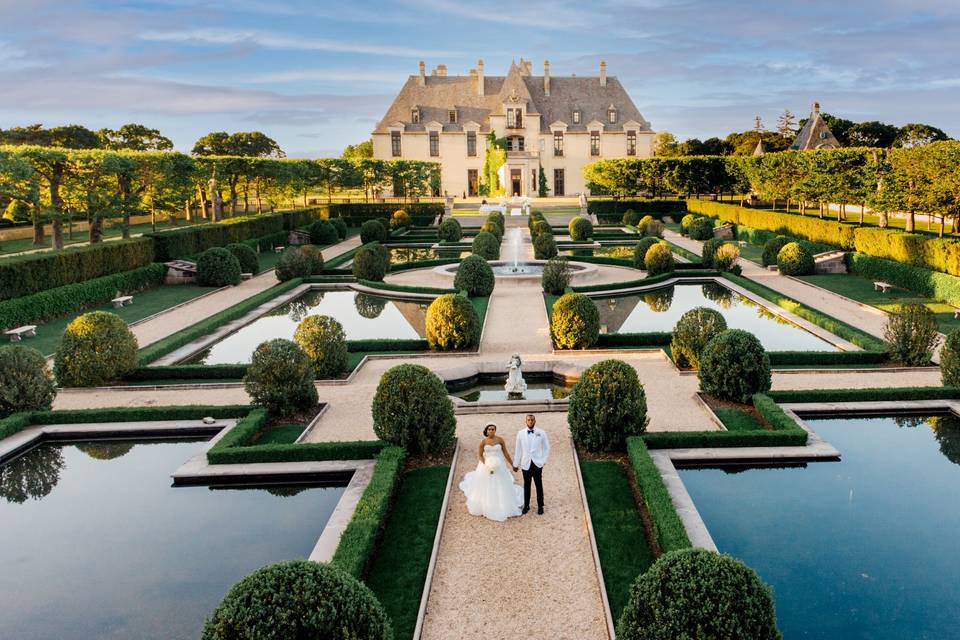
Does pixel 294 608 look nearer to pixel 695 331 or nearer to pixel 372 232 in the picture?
pixel 695 331

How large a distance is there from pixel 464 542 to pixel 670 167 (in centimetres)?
5126

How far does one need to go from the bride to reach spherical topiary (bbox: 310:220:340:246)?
33491mm

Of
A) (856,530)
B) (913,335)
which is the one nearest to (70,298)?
(856,530)

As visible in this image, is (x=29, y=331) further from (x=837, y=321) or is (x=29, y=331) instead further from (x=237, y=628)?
(x=837, y=321)

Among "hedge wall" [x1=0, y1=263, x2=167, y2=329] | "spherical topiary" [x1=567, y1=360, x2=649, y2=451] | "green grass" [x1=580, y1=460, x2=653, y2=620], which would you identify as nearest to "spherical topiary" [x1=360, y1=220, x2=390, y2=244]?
"hedge wall" [x1=0, y1=263, x2=167, y2=329]

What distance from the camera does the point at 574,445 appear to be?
1045 cm

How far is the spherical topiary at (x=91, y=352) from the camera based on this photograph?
45.6ft

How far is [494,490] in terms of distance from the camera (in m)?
8.30

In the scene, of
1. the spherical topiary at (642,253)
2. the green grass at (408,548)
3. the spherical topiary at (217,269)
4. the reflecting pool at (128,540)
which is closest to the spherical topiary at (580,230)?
the spherical topiary at (642,253)

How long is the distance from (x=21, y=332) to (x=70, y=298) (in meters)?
3.28

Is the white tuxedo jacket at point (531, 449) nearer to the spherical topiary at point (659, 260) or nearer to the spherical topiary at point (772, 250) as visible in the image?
the spherical topiary at point (659, 260)

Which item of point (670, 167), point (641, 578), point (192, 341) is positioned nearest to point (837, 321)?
point (641, 578)

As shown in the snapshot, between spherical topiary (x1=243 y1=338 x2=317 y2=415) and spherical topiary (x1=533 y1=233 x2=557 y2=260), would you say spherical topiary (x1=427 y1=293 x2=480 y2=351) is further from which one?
spherical topiary (x1=533 y1=233 x2=557 y2=260)

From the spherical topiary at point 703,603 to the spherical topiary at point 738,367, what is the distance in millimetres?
7256
